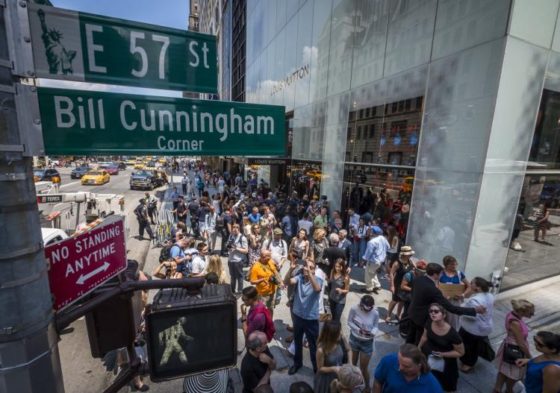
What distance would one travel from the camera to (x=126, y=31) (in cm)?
153

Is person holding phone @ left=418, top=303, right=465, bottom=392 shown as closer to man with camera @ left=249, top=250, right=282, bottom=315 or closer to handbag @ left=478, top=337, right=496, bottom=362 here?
handbag @ left=478, top=337, right=496, bottom=362

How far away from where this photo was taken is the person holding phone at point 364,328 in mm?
3904

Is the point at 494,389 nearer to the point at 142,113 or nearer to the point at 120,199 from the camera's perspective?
the point at 142,113

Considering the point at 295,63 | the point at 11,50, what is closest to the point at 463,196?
the point at 11,50

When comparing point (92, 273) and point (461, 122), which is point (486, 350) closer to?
point (461, 122)

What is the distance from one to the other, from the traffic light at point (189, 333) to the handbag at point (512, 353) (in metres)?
4.13

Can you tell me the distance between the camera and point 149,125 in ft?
5.39

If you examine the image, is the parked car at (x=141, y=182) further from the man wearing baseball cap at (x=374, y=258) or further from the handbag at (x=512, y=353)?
the handbag at (x=512, y=353)

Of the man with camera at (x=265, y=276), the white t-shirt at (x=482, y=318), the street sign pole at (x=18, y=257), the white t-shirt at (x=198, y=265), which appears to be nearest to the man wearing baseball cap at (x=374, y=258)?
the white t-shirt at (x=482, y=318)

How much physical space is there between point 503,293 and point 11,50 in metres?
9.33

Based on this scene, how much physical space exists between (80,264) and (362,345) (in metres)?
3.87

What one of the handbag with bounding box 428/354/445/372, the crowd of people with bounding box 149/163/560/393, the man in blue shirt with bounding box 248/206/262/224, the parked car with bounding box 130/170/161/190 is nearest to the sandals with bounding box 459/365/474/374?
the crowd of people with bounding box 149/163/560/393

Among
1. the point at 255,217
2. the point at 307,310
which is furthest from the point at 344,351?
the point at 255,217

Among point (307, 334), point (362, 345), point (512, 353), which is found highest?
point (512, 353)
